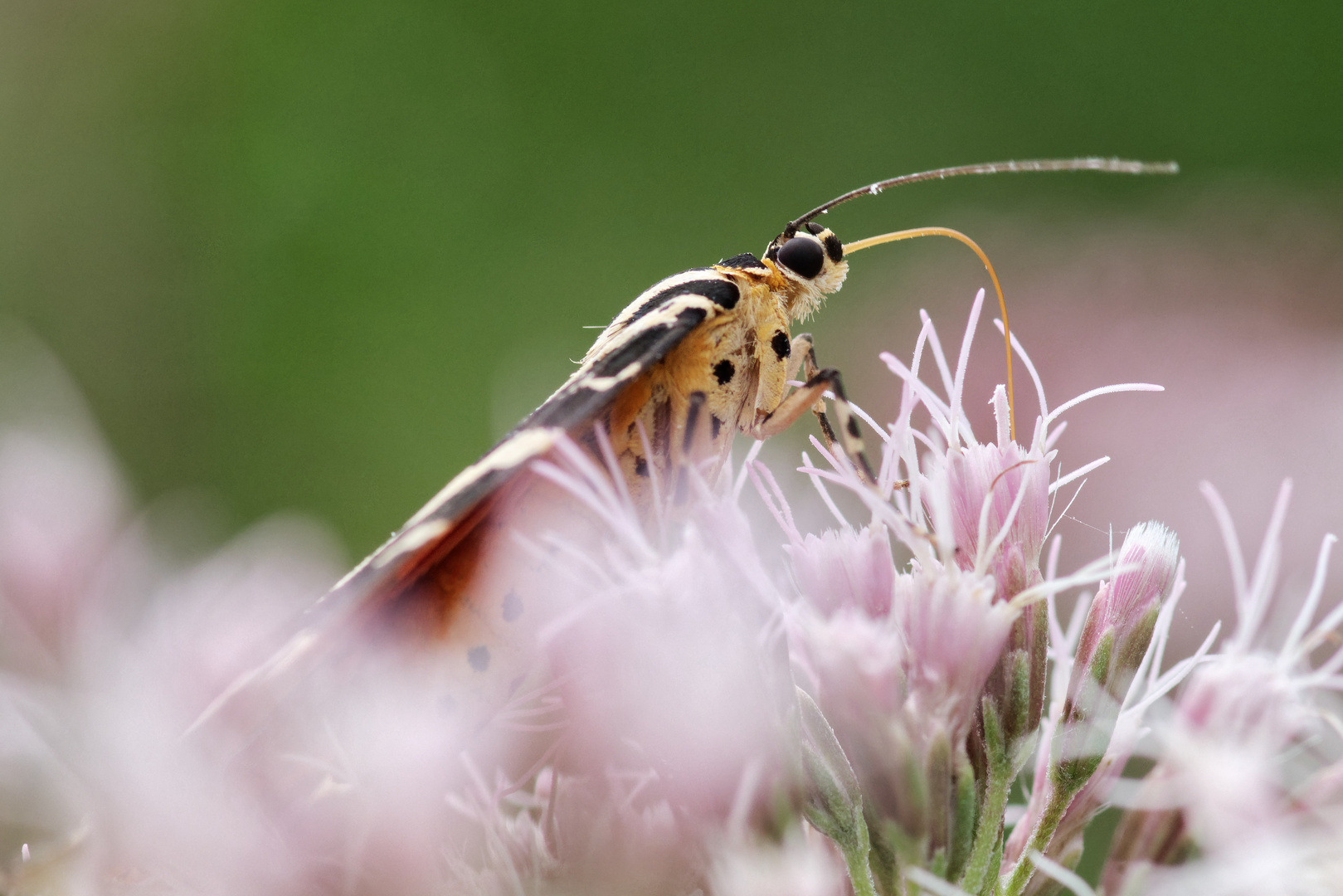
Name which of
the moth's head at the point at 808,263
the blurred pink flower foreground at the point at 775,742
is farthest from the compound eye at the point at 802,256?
the blurred pink flower foreground at the point at 775,742

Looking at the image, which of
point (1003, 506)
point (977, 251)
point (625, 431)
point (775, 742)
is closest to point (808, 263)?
point (977, 251)

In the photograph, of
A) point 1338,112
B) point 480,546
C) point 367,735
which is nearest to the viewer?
point 367,735

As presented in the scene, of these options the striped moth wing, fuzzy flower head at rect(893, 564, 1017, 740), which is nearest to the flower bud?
fuzzy flower head at rect(893, 564, 1017, 740)

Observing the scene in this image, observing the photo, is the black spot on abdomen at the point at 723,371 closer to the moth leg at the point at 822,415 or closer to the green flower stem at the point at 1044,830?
the moth leg at the point at 822,415

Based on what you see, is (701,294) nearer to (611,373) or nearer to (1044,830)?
(611,373)

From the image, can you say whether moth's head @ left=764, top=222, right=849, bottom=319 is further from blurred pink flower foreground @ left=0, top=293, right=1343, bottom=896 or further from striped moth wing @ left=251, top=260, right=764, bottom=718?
blurred pink flower foreground @ left=0, top=293, right=1343, bottom=896

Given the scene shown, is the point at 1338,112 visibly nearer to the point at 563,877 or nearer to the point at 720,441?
the point at 720,441

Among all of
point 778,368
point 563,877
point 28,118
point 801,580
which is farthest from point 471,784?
point 28,118
